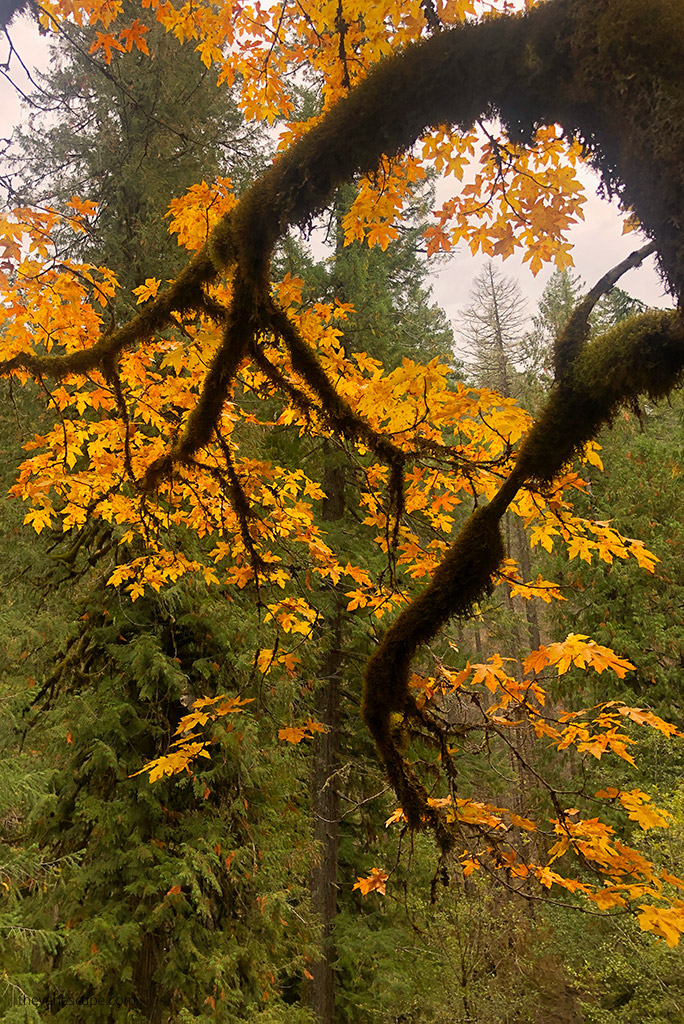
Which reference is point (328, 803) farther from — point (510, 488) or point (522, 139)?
point (522, 139)

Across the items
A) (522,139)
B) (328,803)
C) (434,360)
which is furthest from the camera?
(328,803)

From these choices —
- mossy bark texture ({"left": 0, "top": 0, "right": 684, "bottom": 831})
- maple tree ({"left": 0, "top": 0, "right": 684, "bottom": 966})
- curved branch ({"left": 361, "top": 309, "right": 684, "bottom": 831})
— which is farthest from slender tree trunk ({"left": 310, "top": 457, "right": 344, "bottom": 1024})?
mossy bark texture ({"left": 0, "top": 0, "right": 684, "bottom": 831})

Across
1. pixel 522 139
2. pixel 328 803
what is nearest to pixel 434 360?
pixel 522 139

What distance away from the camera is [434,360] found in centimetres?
281

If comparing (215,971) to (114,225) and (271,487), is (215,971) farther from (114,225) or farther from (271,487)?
(114,225)

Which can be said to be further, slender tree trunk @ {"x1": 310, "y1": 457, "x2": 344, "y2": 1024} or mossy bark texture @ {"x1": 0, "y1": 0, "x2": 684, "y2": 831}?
slender tree trunk @ {"x1": 310, "y1": 457, "x2": 344, "y2": 1024}

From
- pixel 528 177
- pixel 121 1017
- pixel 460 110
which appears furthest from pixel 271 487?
pixel 121 1017

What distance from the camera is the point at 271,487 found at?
4.14m

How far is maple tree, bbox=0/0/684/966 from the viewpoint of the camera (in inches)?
59.1

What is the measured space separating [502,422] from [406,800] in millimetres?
1606

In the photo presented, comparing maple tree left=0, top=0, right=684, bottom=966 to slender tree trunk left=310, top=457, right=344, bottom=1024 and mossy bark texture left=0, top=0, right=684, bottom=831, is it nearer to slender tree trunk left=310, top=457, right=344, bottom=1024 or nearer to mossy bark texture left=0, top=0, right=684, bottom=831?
mossy bark texture left=0, top=0, right=684, bottom=831

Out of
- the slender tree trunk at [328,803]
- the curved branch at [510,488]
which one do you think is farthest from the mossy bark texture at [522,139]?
the slender tree trunk at [328,803]

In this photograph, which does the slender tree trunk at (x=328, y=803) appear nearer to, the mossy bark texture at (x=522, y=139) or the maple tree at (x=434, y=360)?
the maple tree at (x=434, y=360)

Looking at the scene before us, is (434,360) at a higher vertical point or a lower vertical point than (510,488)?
higher
